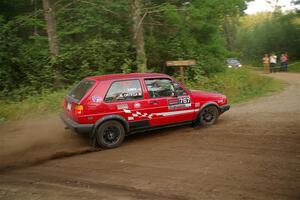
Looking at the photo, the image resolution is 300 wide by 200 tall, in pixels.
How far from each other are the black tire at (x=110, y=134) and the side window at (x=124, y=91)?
0.56 meters

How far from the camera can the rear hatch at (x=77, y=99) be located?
747cm

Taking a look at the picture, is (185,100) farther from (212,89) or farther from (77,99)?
(212,89)

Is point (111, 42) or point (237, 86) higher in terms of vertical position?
point (111, 42)

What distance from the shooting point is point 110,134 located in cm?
776

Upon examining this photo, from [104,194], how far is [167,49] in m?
12.5

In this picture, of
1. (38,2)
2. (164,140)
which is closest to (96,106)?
(164,140)

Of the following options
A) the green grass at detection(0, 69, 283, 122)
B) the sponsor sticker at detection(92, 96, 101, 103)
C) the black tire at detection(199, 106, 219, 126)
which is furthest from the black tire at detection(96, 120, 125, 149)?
the green grass at detection(0, 69, 283, 122)

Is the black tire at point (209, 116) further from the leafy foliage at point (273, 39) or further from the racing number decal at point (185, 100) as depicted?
the leafy foliage at point (273, 39)

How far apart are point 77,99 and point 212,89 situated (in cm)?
928

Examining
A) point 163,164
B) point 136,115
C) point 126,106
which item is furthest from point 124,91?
point 163,164

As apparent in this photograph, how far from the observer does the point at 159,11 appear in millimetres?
15781

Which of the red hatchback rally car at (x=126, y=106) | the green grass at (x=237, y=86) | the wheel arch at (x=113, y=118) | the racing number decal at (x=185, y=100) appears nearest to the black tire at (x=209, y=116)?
the red hatchback rally car at (x=126, y=106)

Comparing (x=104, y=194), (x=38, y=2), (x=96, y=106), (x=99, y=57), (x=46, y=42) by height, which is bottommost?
(x=104, y=194)

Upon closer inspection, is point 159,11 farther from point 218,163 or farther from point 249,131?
point 218,163
